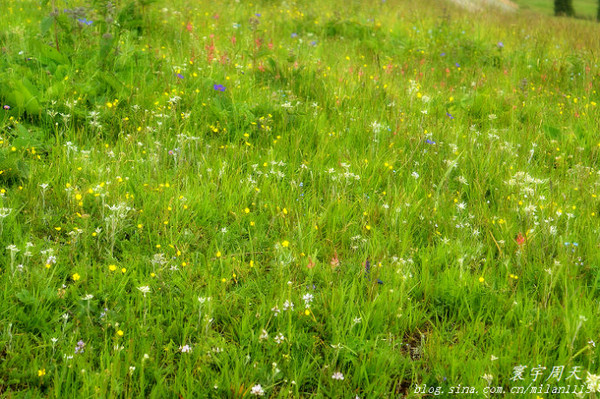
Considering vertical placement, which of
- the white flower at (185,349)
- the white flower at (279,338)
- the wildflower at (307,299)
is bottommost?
the white flower at (185,349)

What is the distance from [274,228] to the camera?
136 inches

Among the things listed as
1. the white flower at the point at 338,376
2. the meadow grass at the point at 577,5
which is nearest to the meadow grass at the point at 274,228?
the white flower at the point at 338,376

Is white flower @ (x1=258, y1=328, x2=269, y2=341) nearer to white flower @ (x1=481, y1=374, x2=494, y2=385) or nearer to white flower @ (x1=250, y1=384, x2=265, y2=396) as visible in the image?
white flower @ (x1=250, y1=384, x2=265, y2=396)

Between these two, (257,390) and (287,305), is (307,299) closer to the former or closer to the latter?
(287,305)

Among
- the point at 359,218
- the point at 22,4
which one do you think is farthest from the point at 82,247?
the point at 22,4

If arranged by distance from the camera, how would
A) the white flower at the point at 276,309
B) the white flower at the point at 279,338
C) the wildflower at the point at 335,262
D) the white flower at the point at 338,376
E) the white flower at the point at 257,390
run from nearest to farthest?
the white flower at the point at 257,390 < the white flower at the point at 338,376 < the white flower at the point at 279,338 < the white flower at the point at 276,309 < the wildflower at the point at 335,262

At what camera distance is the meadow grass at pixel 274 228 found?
247 cm

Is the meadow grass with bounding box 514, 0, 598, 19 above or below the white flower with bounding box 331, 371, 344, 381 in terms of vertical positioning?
above

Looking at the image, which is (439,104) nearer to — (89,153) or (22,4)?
(89,153)

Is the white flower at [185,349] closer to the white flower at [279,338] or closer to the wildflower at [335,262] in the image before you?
the white flower at [279,338]

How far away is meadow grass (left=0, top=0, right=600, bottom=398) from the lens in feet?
8.11

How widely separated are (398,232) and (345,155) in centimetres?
109

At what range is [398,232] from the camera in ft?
11.4

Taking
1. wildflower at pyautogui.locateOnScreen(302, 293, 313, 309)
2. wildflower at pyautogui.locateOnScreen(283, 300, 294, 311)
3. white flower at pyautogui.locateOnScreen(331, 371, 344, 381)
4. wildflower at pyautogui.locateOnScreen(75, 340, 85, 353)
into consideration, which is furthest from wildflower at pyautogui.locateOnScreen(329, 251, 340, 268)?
wildflower at pyautogui.locateOnScreen(75, 340, 85, 353)
